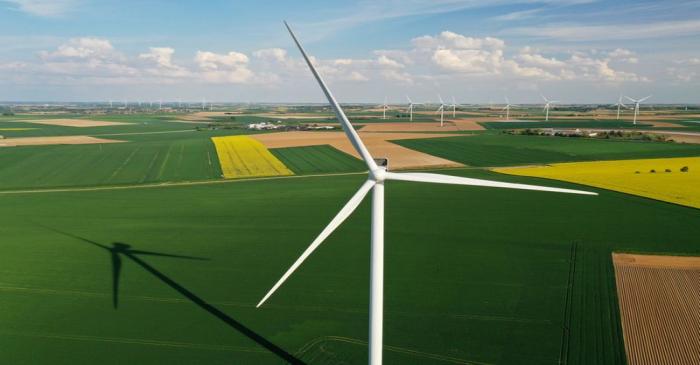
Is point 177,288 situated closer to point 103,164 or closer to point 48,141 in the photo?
point 103,164

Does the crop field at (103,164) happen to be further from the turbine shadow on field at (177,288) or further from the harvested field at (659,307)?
the harvested field at (659,307)

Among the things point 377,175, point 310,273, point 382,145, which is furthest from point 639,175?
point 377,175

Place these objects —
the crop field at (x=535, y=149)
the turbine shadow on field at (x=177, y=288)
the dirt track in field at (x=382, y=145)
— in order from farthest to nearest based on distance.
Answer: the crop field at (x=535, y=149)
the dirt track in field at (x=382, y=145)
the turbine shadow on field at (x=177, y=288)

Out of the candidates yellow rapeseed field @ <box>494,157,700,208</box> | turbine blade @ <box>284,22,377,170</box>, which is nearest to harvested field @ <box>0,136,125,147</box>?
yellow rapeseed field @ <box>494,157,700,208</box>

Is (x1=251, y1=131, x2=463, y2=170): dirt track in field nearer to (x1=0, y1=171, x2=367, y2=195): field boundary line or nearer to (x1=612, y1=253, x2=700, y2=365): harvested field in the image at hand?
(x1=0, y1=171, x2=367, y2=195): field boundary line

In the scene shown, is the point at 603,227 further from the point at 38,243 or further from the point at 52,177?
the point at 52,177

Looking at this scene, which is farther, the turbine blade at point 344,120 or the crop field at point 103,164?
the crop field at point 103,164

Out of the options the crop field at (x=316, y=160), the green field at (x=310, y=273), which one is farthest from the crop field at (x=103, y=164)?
the crop field at (x=316, y=160)
